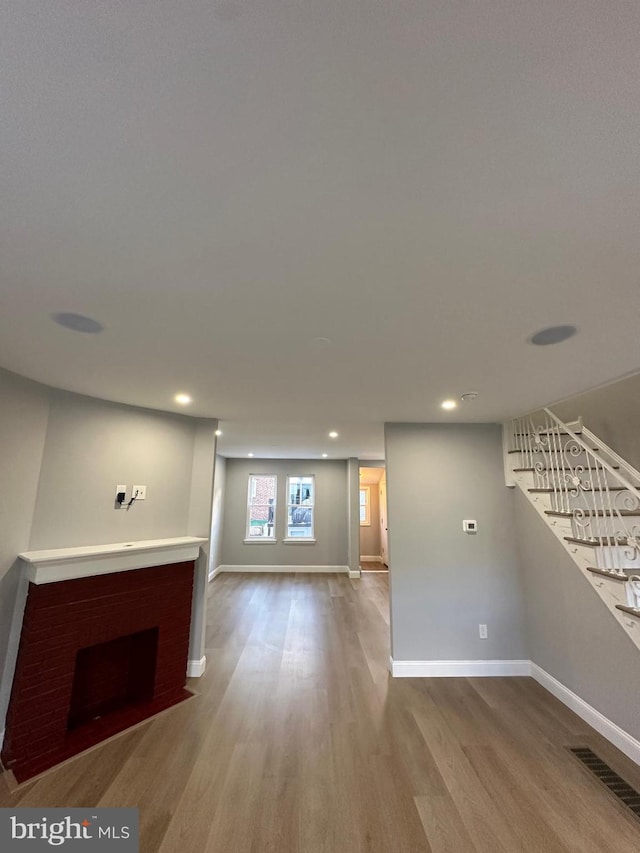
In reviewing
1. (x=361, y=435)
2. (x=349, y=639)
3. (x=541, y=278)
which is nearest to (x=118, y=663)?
(x=349, y=639)

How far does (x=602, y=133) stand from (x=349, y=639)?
4.58 meters

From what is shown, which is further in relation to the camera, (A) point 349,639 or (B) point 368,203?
(A) point 349,639

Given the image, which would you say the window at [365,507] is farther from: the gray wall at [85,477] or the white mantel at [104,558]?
the white mantel at [104,558]

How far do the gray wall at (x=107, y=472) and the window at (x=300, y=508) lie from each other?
439 centimetres

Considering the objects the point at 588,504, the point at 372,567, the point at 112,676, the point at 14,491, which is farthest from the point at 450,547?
the point at 372,567

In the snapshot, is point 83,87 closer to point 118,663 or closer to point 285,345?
point 285,345

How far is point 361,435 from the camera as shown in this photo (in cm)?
470

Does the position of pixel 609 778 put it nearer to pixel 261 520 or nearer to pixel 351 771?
pixel 351 771

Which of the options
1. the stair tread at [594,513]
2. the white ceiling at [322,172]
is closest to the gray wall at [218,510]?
the white ceiling at [322,172]

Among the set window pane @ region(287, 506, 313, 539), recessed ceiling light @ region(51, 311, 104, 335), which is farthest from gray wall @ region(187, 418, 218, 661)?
window pane @ region(287, 506, 313, 539)

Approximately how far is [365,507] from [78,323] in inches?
347

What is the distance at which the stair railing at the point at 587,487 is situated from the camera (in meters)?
2.53

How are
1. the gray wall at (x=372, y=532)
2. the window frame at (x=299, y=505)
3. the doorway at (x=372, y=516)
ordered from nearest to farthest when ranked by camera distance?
the window frame at (x=299, y=505), the doorway at (x=372, y=516), the gray wall at (x=372, y=532)

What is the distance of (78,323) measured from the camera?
1721mm
